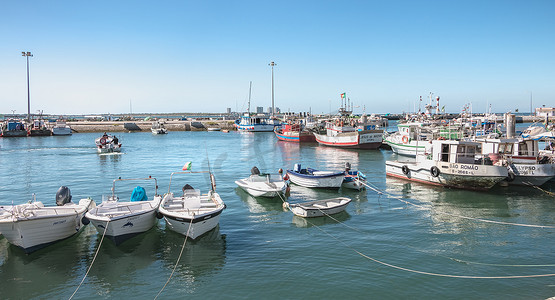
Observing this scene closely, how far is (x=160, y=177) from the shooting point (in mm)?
34844

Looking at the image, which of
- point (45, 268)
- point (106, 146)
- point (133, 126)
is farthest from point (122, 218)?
point (133, 126)

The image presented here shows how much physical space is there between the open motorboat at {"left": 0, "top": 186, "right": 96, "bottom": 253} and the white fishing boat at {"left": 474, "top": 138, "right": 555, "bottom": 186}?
26630 millimetres

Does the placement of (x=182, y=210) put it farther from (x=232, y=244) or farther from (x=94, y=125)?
(x=94, y=125)

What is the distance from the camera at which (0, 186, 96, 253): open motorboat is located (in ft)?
47.9

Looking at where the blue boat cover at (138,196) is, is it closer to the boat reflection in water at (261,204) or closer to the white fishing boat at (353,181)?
the boat reflection in water at (261,204)

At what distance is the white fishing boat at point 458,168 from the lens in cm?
2514

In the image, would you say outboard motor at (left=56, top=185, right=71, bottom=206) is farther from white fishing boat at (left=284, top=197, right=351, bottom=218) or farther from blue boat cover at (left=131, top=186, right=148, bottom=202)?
white fishing boat at (left=284, top=197, right=351, bottom=218)

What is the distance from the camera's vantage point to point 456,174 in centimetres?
2634

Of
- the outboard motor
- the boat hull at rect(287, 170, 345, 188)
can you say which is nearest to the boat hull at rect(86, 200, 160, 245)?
the outboard motor

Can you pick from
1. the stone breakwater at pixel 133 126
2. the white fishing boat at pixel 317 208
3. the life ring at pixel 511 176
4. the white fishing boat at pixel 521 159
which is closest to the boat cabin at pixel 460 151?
the white fishing boat at pixel 521 159

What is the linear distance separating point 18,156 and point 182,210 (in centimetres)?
4644

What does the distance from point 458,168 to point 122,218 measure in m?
21.8

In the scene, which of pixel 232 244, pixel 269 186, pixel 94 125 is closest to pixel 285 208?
pixel 269 186

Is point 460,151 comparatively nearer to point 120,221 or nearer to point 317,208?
point 317,208
